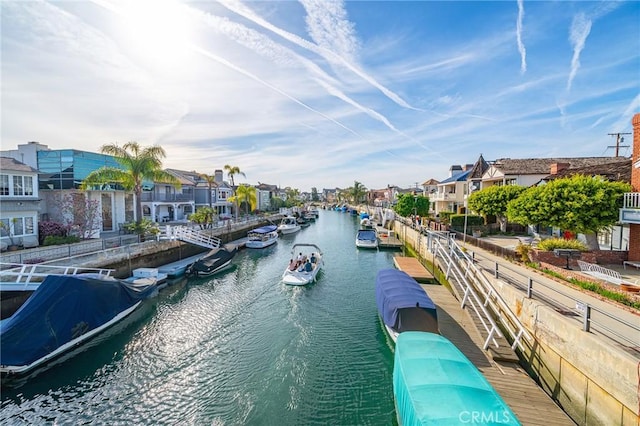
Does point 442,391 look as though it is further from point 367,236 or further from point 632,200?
point 367,236

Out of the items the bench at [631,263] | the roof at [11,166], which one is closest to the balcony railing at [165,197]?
the roof at [11,166]

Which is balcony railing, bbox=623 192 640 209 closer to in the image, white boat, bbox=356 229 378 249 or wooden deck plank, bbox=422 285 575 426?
wooden deck plank, bbox=422 285 575 426

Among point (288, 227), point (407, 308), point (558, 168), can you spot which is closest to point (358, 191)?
point (288, 227)

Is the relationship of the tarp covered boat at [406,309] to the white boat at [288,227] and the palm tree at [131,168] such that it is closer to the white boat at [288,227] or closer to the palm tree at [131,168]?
the palm tree at [131,168]

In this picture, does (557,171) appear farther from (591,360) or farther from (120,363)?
(120,363)

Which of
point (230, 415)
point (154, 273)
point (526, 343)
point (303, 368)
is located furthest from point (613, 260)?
point (154, 273)

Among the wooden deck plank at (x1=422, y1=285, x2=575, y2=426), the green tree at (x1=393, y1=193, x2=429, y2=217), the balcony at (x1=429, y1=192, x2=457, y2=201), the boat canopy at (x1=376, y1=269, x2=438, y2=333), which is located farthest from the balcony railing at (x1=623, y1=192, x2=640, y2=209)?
the green tree at (x1=393, y1=193, x2=429, y2=217)

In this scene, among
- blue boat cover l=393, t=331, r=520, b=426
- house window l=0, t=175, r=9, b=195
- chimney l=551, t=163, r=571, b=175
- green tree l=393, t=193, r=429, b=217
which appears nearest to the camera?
blue boat cover l=393, t=331, r=520, b=426
